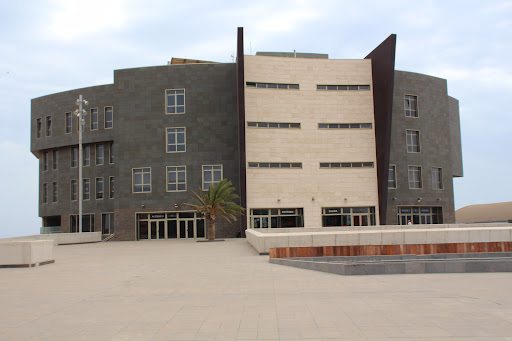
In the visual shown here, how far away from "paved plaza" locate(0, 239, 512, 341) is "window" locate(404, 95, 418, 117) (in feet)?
124

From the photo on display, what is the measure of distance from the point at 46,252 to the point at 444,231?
52.5 ft

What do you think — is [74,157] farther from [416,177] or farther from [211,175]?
[416,177]

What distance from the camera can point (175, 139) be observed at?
42688 millimetres

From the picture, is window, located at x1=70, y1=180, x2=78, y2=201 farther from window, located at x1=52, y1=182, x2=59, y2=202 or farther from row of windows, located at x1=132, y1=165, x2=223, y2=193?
row of windows, located at x1=132, y1=165, x2=223, y2=193

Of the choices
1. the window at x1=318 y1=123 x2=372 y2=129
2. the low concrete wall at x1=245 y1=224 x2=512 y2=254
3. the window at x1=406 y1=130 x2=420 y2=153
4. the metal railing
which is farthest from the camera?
the metal railing

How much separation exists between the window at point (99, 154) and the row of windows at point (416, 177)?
2884 cm

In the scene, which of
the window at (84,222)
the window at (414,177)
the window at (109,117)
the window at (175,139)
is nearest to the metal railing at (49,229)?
the window at (84,222)

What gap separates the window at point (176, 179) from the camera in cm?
4228

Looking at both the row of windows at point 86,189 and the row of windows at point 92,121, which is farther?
the row of windows at point 86,189

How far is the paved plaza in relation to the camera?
21.3 feet

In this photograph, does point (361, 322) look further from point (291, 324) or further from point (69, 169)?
point (69, 169)

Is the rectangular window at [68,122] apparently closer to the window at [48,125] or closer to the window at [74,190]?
the window at [48,125]

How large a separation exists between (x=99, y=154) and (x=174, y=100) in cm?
1147

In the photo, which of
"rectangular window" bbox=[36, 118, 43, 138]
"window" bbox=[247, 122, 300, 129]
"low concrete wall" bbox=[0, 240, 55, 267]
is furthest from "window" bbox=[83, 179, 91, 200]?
"low concrete wall" bbox=[0, 240, 55, 267]
